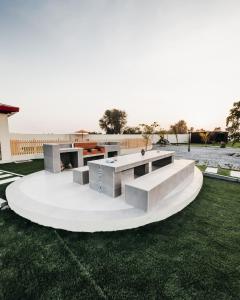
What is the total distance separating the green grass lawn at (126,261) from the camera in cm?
153

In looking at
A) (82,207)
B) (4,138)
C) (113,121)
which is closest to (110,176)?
(82,207)

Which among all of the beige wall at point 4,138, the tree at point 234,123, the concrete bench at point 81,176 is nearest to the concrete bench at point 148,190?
the concrete bench at point 81,176

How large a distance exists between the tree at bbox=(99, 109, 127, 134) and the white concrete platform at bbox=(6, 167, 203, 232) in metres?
32.9

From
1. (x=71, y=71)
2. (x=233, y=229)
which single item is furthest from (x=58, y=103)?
(x=233, y=229)

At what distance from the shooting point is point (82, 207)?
311 cm

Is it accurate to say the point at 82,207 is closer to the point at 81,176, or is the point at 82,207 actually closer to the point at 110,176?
the point at 110,176

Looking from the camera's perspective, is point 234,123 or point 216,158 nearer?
point 234,123

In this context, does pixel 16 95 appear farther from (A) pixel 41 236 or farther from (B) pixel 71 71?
(A) pixel 41 236

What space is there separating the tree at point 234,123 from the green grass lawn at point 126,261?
14.0ft

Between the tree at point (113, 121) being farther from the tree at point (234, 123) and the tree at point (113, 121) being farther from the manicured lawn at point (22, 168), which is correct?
the tree at point (234, 123)

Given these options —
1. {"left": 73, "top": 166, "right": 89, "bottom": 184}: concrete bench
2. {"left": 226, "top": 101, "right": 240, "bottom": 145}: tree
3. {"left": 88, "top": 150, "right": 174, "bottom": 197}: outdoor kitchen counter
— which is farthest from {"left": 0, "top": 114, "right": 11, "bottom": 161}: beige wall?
{"left": 226, "top": 101, "right": 240, "bottom": 145}: tree

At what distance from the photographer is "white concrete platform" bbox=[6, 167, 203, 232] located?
8.66 feet

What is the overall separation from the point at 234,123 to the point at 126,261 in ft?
22.0

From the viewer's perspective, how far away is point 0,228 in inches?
105
